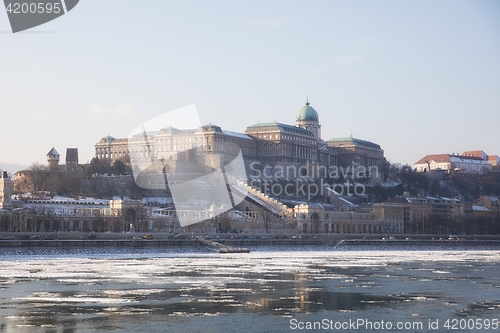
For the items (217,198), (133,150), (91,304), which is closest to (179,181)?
(217,198)

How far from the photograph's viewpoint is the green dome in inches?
7200

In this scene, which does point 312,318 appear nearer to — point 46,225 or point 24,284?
point 24,284

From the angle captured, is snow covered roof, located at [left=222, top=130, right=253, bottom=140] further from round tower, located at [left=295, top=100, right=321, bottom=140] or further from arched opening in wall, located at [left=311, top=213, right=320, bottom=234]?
arched opening in wall, located at [left=311, top=213, right=320, bottom=234]

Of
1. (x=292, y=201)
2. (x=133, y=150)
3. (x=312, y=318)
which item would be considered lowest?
(x=312, y=318)

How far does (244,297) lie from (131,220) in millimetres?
63876

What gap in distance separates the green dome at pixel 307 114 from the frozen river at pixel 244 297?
426 ft

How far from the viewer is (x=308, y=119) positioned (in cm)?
18250

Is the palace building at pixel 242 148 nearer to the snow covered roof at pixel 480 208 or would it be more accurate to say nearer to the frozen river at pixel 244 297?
the snow covered roof at pixel 480 208

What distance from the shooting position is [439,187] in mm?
157750

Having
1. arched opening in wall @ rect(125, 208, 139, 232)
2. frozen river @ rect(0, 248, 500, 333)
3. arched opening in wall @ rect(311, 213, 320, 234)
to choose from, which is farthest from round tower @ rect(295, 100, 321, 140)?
frozen river @ rect(0, 248, 500, 333)

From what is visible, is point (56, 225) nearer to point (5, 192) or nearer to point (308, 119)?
point (5, 192)

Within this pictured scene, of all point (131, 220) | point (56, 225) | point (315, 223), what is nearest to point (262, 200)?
point (315, 223)

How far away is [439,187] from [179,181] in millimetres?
48554

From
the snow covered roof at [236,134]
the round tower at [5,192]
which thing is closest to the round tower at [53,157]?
the snow covered roof at [236,134]
